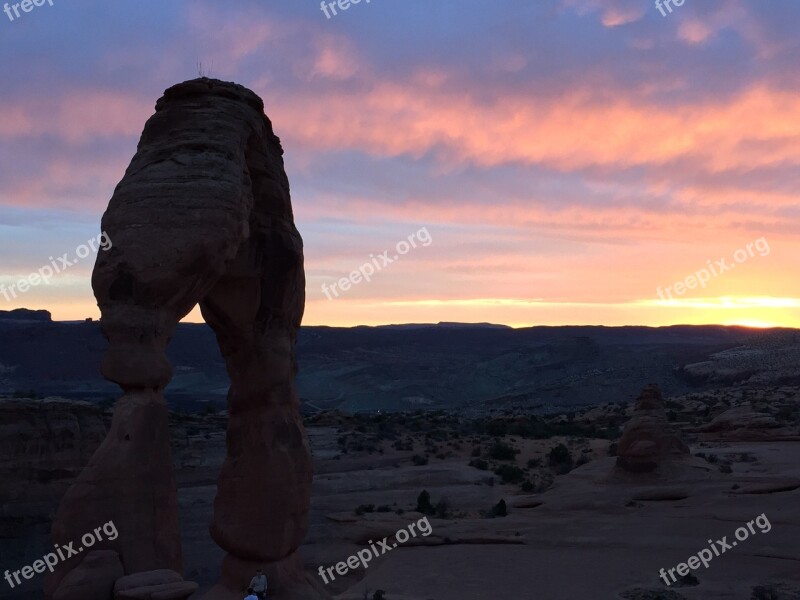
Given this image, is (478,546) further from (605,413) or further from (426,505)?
(605,413)

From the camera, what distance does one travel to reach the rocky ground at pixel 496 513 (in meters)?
13.9

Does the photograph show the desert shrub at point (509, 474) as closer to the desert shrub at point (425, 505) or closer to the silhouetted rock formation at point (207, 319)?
the desert shrub at point (425, 505)

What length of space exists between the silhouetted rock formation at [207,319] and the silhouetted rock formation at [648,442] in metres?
15.2

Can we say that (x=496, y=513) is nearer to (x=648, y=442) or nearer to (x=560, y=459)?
(x=648, y=442)

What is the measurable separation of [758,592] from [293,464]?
7827 mm

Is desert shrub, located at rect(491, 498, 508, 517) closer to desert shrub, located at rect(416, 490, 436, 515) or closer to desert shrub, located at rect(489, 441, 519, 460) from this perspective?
desert shrub, located at rect(416, 490, 436, 515)

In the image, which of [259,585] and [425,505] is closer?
[259,585]

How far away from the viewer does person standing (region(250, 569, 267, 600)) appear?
976 centimetres

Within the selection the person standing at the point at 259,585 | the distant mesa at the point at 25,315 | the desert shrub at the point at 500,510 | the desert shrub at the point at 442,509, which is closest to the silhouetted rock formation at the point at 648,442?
the desert shrub at the point at 500,510
